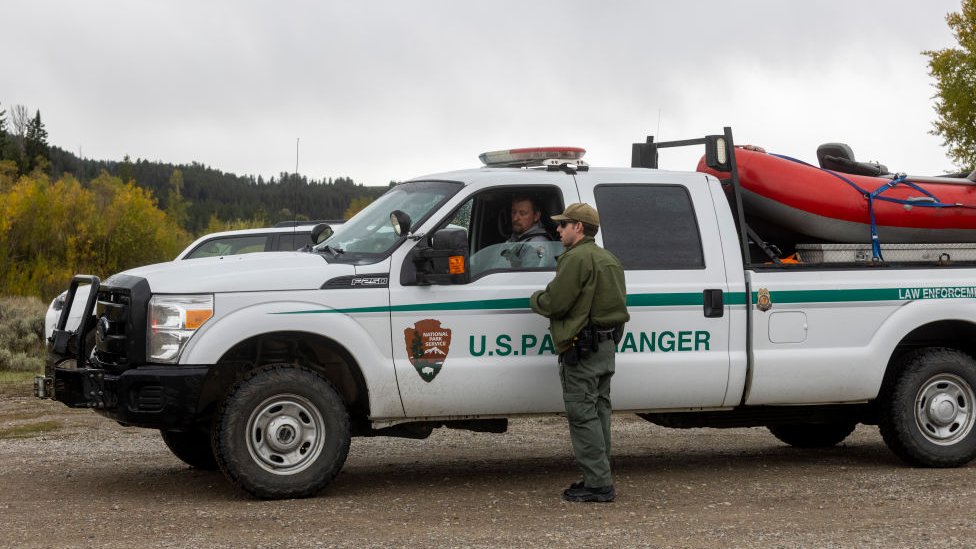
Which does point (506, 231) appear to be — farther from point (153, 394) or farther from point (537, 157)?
point (153, 394)

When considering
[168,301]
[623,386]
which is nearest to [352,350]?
[168,301]

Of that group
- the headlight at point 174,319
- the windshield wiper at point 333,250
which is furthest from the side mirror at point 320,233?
the headlight at point 174,319

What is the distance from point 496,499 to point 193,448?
242 cm

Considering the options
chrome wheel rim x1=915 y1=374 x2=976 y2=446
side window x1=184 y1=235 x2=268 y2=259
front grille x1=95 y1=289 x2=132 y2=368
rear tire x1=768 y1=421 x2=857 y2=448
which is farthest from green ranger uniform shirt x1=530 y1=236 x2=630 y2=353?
side window x1=184 y1=235 x2=268 y2=259

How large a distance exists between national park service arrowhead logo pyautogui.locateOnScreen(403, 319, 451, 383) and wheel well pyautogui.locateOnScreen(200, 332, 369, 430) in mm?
349

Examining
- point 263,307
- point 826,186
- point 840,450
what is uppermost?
point 826,186

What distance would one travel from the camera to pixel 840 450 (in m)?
10.4

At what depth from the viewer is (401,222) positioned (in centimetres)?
768

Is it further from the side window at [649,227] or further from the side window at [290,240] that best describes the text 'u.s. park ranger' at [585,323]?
the side window at [290,240]

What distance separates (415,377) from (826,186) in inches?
129

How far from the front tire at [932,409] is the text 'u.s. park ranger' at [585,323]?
2476 mm

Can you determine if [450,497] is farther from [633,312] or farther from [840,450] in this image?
[840,450]

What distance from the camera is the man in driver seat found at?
799 centimetres

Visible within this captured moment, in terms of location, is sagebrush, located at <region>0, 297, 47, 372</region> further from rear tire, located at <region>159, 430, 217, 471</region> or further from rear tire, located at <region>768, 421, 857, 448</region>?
rear tire, located at <region>768, 421, 857, 448</region>
